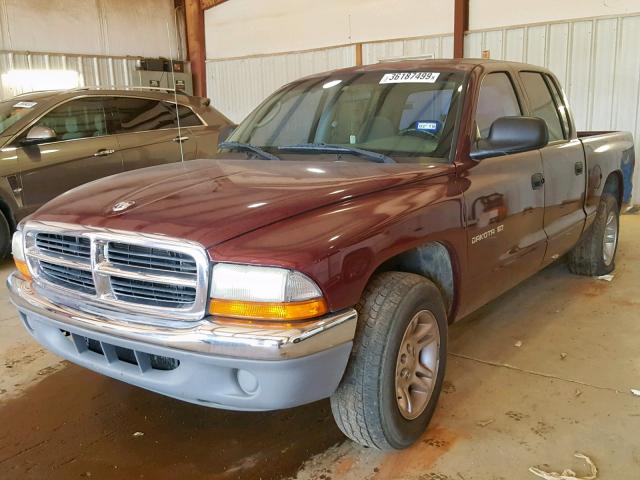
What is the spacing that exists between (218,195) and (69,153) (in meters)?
4.22

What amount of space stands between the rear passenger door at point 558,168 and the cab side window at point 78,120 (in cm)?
443

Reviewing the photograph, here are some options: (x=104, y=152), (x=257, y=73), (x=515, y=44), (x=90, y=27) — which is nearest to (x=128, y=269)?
(x=104, y=152)

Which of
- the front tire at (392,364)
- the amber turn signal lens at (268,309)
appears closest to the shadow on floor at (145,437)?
the front tire at (392,364)

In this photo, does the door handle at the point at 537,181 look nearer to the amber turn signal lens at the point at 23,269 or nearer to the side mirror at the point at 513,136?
the side mirror at the point at 513,136

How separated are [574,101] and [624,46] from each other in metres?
0.92

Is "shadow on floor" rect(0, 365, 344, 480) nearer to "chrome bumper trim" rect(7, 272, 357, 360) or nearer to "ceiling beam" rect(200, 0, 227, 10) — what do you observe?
"chrome bumper trim" rect(7, 272, 357, 360)

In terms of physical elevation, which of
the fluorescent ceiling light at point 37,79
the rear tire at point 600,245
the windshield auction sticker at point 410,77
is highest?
the fluorescent ceiling light at point 37,79

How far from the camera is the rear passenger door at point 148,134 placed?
6.34m

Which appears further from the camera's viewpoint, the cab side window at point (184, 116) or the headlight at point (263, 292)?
the cab side window at point (184, 116)

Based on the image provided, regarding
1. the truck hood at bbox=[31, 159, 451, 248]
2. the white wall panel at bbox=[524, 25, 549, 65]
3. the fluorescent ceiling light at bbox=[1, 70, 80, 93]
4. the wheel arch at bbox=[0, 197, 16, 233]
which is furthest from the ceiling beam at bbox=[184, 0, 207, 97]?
the truck hood at bbox=[31, 159, 451, 248]

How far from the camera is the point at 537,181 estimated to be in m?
3.28

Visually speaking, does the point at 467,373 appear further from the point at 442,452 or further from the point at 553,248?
the point at 553,248

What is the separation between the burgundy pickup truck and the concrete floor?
270mm

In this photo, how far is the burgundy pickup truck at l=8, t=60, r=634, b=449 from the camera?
1.89m
